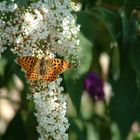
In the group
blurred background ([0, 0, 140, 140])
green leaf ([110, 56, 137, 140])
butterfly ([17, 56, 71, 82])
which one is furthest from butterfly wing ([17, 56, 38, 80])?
green leaf ([110, 56, 137, 140])

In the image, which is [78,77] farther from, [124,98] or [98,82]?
[98,82]

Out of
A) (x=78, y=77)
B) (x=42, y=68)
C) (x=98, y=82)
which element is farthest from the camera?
(x=98, y=82)

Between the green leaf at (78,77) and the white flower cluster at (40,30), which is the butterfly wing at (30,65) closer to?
the white flower cluster at (40,30)

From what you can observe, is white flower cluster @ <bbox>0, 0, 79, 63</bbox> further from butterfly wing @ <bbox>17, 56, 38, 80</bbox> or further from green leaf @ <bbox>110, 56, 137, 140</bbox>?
green leaf @ <bbox>110, 56, 137, 140</bbox>

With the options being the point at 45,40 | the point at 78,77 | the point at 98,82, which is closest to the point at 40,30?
the point at 45,40

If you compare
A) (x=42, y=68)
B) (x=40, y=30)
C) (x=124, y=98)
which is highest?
(x=40, y=30)

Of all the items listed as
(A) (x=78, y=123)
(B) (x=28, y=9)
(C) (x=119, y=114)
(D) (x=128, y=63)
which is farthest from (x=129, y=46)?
(B) (x=28, y=9)

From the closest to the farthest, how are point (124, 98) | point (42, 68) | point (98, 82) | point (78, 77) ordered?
point (42, 68)
point (78, 77)
point (124, 98)
point (98, 82)
